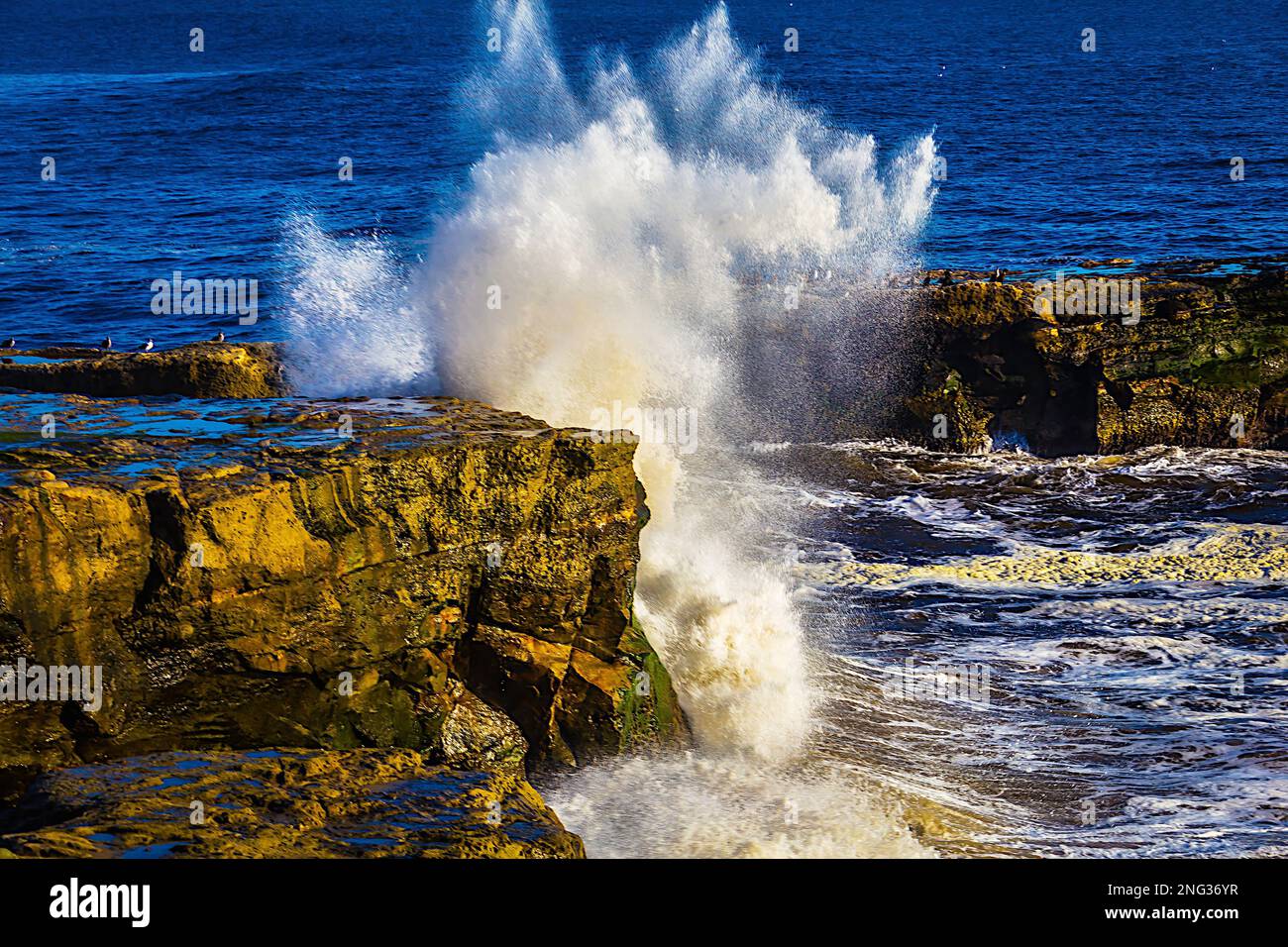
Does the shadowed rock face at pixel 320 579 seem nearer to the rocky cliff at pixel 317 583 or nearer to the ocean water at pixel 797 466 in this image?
the rocky cliff at pixel 317 583

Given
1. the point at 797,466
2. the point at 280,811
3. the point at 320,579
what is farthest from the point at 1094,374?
the point at 280,811

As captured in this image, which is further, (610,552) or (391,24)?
(391,24)

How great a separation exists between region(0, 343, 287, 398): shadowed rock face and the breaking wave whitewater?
47 cm

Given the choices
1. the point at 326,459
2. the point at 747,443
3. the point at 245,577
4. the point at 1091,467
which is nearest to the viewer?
the point at 245,577

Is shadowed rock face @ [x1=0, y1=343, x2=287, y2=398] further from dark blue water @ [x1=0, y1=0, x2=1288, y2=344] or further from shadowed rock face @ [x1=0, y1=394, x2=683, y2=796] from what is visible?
shadowed rock face @ [x1=0, y1=394, x2=683, y2=796]

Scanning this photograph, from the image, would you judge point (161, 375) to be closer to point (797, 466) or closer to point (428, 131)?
point (797, 466)

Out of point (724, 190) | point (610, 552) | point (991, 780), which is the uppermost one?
point (724, 190)

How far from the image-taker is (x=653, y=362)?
11.6 m

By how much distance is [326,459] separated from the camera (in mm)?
7652

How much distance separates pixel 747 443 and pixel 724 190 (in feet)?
11.0

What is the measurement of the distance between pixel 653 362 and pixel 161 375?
3.96 m

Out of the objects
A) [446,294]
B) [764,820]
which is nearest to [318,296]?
[446,294]

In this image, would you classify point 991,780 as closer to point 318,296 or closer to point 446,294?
point 446,294

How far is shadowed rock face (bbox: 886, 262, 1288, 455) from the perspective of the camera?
16453mm
